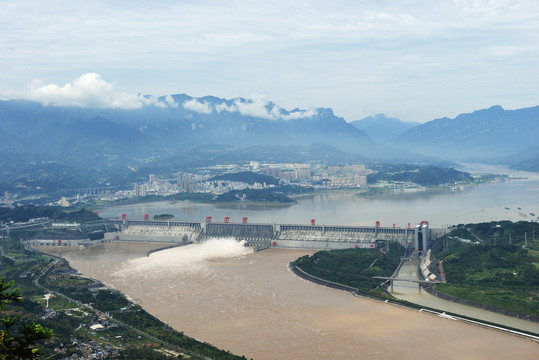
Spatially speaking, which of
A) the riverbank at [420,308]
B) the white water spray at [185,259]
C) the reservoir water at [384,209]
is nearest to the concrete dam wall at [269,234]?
the white water spray at [185,259]

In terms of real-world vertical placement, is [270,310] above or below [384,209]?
below

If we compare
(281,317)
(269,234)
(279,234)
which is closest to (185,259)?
(269,234)

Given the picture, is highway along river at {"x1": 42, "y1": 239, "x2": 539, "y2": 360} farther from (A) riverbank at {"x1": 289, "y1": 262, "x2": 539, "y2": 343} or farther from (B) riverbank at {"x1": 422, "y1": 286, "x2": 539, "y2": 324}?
(B) riverbank at {"x1": 422, "y1": 286, "x2": 539, "y2": 324}

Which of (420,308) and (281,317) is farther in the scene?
(420,308)

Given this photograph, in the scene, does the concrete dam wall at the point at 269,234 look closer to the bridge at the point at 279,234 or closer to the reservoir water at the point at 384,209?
the bridge at the point at 279,234

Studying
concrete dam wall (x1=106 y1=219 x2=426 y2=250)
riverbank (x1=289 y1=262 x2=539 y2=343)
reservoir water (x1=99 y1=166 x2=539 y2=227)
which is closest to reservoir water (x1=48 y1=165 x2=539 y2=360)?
riverbank (x1=289 y1=262 x2=539 y2=343)

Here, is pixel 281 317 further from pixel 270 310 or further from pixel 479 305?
pixel 479 305

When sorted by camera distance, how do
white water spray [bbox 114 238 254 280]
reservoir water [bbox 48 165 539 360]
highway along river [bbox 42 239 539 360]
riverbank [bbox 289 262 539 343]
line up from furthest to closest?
white water spray [bbox 114 238 254 280] → riverbank [bbox 289 262 539 343] → reservoir water [bbox 48 165 539 360] → highway along river [bbox 42 239 539 360]
